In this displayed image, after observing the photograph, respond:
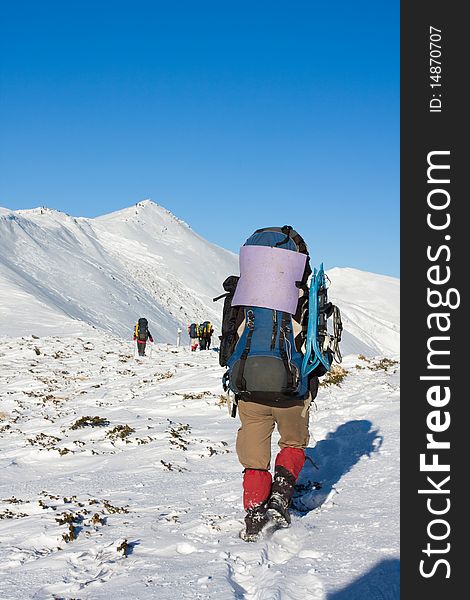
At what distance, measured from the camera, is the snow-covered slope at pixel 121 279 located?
44.7 m

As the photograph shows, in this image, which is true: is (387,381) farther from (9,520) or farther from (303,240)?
(9,520)

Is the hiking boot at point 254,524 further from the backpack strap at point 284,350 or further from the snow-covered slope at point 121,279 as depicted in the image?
the snow-covered slope at point 121,279

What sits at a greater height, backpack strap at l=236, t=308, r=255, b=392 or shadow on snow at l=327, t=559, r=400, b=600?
backpack strap at l=236, t=308, r=255, b=392

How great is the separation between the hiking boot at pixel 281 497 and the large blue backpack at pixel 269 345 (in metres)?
0.63

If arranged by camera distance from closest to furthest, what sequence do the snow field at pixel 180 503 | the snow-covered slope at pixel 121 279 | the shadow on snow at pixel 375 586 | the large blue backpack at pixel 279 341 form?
the shadow on snow at pixel 375 586
the snow field at pixel 180 503
the large blue backpack at pixel 279 341
the snow-covered slope at pixel 121 279

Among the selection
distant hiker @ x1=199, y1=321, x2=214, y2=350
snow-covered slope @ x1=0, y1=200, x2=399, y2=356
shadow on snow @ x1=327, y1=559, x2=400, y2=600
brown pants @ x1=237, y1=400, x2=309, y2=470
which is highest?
snow-covered slope @ x1=0, y1=200, x2=399, y2=356

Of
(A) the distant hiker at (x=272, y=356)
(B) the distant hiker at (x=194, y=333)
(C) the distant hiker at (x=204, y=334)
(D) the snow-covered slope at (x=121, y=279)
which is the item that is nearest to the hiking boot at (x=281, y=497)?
(A) the distant hiker at (x=272, y=356)

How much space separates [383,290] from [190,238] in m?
53.1

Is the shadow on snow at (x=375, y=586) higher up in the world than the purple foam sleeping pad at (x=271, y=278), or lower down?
lower down

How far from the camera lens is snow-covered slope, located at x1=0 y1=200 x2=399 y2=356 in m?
44.7

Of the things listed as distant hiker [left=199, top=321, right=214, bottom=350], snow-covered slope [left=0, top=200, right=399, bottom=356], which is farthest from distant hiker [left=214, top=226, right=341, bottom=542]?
distant hiker [left=199, top=321, right=214, bottom=350]

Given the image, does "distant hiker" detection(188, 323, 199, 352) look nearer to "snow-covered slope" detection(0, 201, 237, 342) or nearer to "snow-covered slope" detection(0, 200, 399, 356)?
"snow-covered slope" detection(0, 200, 399, 356)

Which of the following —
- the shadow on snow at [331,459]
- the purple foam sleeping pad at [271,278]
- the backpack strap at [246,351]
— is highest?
the purple foam sleeping pad at [271,278]

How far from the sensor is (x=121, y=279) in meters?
78.0
